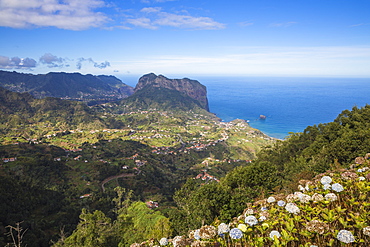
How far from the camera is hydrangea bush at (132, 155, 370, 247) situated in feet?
14.4

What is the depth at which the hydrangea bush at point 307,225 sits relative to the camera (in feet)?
14.4

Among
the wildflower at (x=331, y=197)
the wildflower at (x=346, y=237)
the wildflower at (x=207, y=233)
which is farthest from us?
the wildflower at (x=331, y=197)

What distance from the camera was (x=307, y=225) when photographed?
4648mm

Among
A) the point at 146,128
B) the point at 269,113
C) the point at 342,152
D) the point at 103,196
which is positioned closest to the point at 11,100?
the point at 146,128

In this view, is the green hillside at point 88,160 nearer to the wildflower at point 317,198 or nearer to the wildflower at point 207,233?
the wildflower at point 207,233

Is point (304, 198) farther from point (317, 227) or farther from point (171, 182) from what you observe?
point (171, 182)

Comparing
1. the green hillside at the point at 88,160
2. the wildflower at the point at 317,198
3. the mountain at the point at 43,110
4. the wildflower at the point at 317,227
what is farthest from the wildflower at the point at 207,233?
the mountain at the point at 43,110

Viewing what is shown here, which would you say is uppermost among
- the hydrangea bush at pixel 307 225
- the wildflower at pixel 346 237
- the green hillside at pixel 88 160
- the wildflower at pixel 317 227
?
the wildflower at pixel 346 237

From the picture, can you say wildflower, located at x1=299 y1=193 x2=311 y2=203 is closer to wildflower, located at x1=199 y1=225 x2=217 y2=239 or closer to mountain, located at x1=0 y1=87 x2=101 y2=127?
wildflower, located at x1=199 y1=225 x2=217 y2=239

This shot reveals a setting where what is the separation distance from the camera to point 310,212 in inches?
216

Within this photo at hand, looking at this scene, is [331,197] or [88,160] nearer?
[331,197]

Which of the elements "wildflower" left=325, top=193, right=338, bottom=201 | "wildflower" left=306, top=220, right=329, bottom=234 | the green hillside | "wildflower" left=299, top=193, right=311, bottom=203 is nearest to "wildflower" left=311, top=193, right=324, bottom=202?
"wildflower" left=325, top=193, right=338, bottom=201

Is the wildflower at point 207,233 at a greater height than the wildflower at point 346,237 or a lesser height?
lesser

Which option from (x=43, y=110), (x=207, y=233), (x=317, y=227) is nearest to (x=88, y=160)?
(x=207, y=233)
